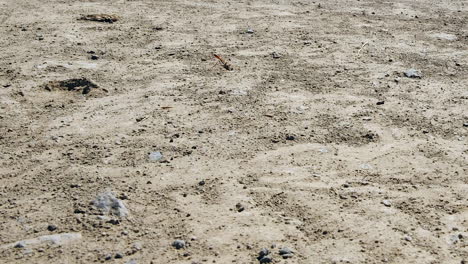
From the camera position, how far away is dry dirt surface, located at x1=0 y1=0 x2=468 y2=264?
3025mm

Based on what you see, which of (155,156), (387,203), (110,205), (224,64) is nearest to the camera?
(110,205)

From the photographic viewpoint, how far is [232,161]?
3770 millimetres

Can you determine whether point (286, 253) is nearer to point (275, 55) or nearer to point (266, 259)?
point (266, 259)

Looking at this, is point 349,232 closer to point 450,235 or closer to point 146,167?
point 450,235

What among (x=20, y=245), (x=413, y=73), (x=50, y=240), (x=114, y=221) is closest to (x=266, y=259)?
(x=114, y=221)

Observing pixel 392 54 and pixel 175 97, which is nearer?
pixel 175 97

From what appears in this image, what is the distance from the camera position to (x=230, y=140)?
403 centimetres

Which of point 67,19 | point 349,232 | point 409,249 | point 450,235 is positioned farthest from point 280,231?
point 67,19

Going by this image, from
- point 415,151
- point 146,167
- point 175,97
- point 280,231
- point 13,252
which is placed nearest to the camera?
point 13,252

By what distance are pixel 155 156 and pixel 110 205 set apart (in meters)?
0.64

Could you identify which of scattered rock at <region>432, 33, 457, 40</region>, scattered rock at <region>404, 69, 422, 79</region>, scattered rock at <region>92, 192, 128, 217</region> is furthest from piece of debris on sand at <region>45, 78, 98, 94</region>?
scattered rock at <region>432, 33, 457, 40</region>

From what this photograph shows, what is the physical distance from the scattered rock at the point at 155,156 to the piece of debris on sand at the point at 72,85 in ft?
4.14

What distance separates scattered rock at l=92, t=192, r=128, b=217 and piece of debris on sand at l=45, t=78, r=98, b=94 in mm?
1708

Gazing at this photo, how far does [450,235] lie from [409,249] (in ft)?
0.96
